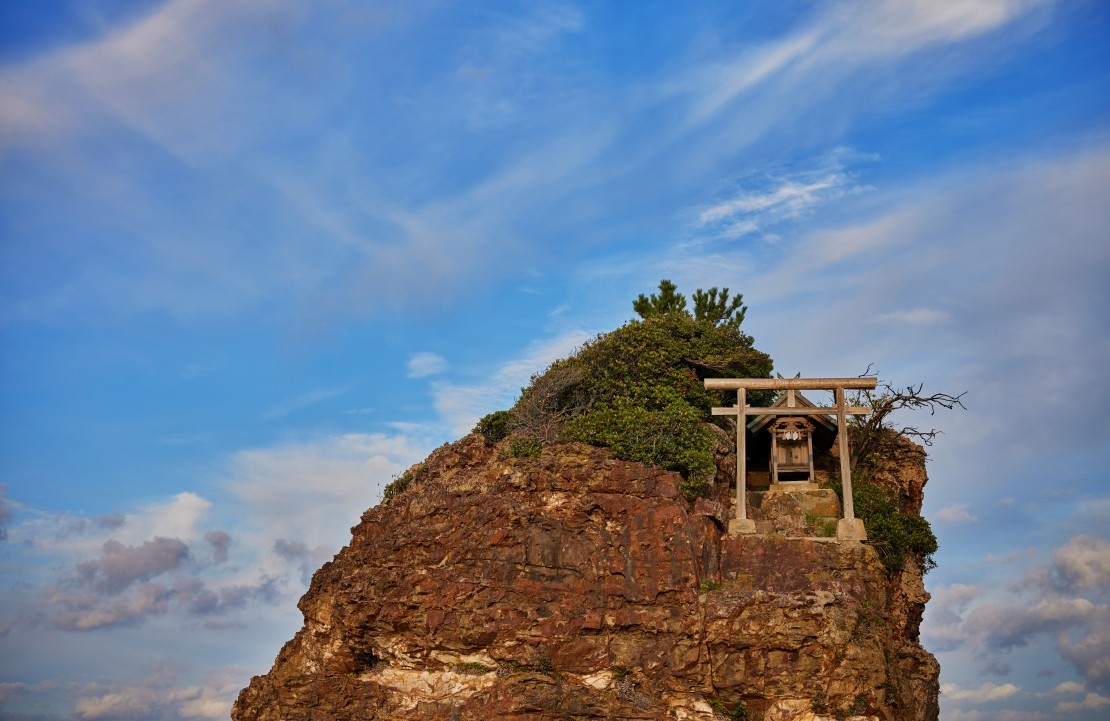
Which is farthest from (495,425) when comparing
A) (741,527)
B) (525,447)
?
(741,527)

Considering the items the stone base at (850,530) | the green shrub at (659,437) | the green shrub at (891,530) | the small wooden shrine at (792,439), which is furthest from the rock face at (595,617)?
the small wooden shrine at (792,439)

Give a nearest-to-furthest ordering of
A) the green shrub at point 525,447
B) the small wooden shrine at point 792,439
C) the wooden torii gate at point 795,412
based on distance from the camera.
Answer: the wooden torii gate at point 795,412 < the green shrub at point 525,447 < the small wooden shrine at point 792,439

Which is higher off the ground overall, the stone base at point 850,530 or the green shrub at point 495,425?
the green shrub at point 495,425

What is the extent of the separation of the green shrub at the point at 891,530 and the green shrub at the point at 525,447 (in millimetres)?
9058

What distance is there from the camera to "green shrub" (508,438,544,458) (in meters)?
30.7

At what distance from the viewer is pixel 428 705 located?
85.8ft

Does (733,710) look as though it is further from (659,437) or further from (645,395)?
(645,395)

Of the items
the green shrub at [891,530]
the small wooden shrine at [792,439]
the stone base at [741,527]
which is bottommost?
the stone base at [741,527]

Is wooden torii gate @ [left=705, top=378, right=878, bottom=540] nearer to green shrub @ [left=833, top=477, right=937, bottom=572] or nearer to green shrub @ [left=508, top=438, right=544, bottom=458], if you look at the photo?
green shrub @ [left=833, top=477, right=937, bottom=572]

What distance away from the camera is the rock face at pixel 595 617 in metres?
25.8

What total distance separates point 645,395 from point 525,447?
4.06 metres

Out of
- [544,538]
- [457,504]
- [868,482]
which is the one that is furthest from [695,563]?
[868,482]

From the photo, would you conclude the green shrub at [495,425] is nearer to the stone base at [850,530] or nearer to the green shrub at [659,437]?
the green shrub at [659,437]

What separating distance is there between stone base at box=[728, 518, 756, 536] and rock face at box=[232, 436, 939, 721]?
244mm
